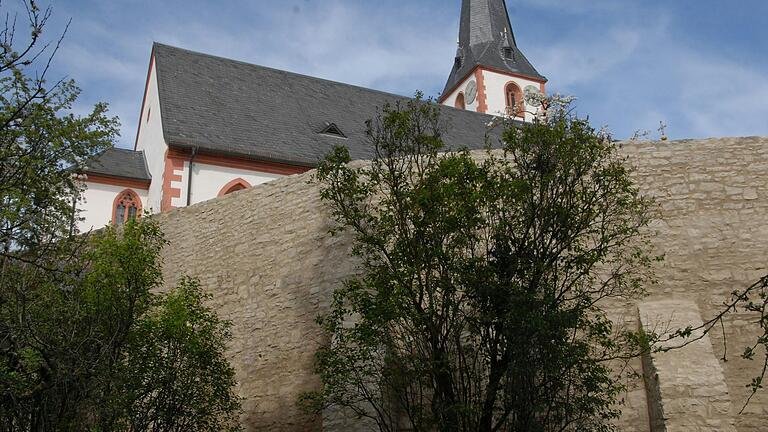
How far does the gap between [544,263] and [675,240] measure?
9.60ft

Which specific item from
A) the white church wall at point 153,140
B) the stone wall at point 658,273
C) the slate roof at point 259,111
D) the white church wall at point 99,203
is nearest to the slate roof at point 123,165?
the white church wall at point 153,140

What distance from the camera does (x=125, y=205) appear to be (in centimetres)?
1736

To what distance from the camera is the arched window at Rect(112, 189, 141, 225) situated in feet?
56.2

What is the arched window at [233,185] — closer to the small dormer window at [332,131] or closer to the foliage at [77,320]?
the small dormer window at [332,131]

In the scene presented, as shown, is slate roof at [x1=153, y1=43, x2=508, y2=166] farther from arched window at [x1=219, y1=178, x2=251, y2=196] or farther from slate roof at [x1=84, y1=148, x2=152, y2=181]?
slate roof at [x1=84, y1=148, x2=152, y2=181]

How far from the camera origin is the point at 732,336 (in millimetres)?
7555

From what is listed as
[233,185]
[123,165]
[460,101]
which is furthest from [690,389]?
[460,101]

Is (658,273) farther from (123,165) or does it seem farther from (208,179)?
(123,165)

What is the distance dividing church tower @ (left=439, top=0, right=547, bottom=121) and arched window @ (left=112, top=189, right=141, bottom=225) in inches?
672

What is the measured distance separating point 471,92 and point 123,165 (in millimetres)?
18064

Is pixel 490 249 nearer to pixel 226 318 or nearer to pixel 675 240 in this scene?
pixel 675 240

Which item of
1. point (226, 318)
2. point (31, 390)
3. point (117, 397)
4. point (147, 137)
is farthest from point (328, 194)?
point (147, 137)

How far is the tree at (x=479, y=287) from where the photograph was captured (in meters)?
5.70

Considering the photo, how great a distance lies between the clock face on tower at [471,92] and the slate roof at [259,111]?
957cm
